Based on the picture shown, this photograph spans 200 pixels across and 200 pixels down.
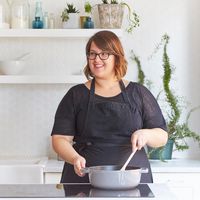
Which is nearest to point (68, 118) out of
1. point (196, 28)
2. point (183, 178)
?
point (183, 178)

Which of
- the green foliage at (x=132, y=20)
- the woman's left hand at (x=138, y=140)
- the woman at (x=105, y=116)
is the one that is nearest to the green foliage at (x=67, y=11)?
the green foliage at (x=132, y=20)

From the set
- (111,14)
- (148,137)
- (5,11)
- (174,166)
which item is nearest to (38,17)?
(5,11)

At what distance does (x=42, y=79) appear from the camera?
372 centimetres

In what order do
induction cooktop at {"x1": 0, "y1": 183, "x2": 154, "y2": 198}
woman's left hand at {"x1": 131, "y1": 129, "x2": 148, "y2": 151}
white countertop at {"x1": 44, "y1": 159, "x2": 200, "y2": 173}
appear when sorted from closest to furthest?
1. induction cooktop at {"x1": 0, "y1": 183, "x2": 154, "y2": 198}
2. woman's left hand at {"x1": 131, "y1": 129, "x2": 148, "y2": 151}
3. white countertop at {"x1": 44, "y1": 159, "x2": 200, "y2": 173}

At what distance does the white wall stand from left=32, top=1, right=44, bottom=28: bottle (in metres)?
0.11

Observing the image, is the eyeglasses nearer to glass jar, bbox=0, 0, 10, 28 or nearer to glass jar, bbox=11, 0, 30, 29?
glass jar, bbox=11, 0, 30, 29

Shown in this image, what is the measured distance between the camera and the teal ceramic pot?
12.1 feet

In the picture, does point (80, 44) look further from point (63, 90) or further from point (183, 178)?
point (183, 178)

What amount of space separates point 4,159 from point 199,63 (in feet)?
5.18

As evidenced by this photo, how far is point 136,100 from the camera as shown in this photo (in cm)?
254

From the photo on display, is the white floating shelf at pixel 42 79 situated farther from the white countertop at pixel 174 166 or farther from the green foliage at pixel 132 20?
the white countertop at pixel 174 166

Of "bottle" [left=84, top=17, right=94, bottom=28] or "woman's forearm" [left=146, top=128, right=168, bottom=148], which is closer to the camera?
"woman's forearm" [left=146, top=128, right=168, bottom=148]

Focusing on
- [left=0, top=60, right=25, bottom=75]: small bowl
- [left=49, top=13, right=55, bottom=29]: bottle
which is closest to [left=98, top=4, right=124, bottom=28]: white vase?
[left=49, top=13, right=55, bottom=29]: bottle

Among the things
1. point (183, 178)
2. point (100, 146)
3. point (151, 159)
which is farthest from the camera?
point (151, 159)
